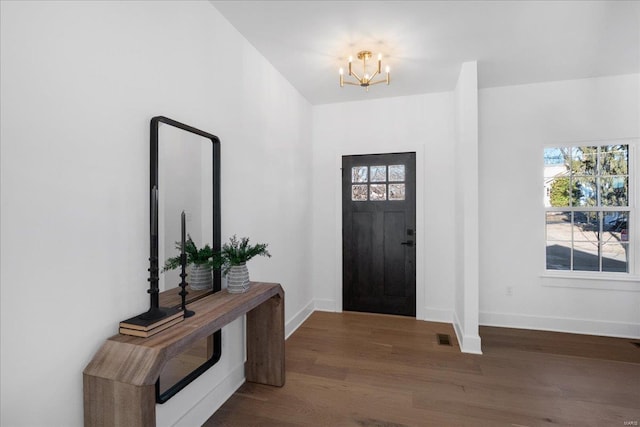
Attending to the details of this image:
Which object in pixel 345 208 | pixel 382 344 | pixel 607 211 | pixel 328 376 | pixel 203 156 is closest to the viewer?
pixel 203 156

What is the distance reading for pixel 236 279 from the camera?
206cm

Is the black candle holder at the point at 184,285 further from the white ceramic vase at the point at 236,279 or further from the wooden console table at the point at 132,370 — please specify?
the white ceramic vase at the point at 236,279

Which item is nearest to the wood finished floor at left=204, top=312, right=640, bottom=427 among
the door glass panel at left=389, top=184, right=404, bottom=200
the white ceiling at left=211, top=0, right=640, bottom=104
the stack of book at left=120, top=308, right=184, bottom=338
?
the stack of book at left=120, top=308, right=184, bottom=338

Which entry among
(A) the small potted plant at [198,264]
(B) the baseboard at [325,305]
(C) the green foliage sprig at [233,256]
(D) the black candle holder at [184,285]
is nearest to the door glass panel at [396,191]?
(B) the baseboard at [325,305]

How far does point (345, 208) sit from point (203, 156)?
7.77 feet

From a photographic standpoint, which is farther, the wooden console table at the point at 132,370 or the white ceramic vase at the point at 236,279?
the white ceramic vase at the point at 236,279

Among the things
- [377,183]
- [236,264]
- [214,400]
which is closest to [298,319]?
[214,400]

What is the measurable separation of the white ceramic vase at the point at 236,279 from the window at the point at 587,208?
345cm

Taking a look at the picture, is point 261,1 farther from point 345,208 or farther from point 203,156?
point 345,208

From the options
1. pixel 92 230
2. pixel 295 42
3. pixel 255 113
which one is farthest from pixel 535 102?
pixel 92 230

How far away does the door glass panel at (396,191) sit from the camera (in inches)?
153

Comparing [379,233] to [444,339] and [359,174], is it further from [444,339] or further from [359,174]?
[444,339]

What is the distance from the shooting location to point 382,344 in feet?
10.1

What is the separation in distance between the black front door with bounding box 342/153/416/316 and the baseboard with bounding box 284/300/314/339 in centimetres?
47
